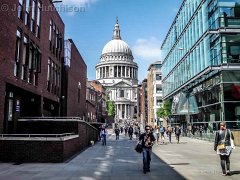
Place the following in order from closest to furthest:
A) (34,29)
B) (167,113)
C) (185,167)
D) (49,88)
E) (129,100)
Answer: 1. (185,167)
2. (34,29)
3. (49,88)
4. (167,113)
5. (129,100)

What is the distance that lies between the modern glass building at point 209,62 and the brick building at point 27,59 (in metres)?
14.5

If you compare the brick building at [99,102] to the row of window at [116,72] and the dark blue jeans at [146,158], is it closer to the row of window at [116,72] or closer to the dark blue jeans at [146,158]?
the row of window at [116,72]

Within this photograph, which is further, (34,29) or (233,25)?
(233,25)

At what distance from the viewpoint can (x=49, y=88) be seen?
26797 millimetres

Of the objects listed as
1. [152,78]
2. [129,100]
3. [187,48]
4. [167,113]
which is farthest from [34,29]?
[129,100]

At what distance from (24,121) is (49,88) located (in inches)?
295

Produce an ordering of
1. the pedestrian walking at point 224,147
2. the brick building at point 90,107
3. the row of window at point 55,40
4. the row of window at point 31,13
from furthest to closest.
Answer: the brick building at point 90,107 < the row of window at point 55,40 < the row of window at point 31,13 < the pedestrian walking at point 224,147

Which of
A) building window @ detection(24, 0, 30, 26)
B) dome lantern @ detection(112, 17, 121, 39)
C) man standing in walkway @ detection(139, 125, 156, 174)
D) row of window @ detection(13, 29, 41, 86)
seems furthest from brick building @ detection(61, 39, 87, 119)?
dome lantern @ detection(112, 17, 121, 39)

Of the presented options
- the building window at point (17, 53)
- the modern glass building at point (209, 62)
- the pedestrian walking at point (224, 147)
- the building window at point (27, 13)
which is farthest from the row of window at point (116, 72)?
the pedestrian walking at point (224, 147)

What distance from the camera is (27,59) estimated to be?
20312 millimetres

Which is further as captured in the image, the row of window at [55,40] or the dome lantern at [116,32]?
the dome lantern at [116,32]

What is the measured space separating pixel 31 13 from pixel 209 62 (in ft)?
56.6

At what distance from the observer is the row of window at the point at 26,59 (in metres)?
18.8

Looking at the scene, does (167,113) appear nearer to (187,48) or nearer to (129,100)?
(187,48)
